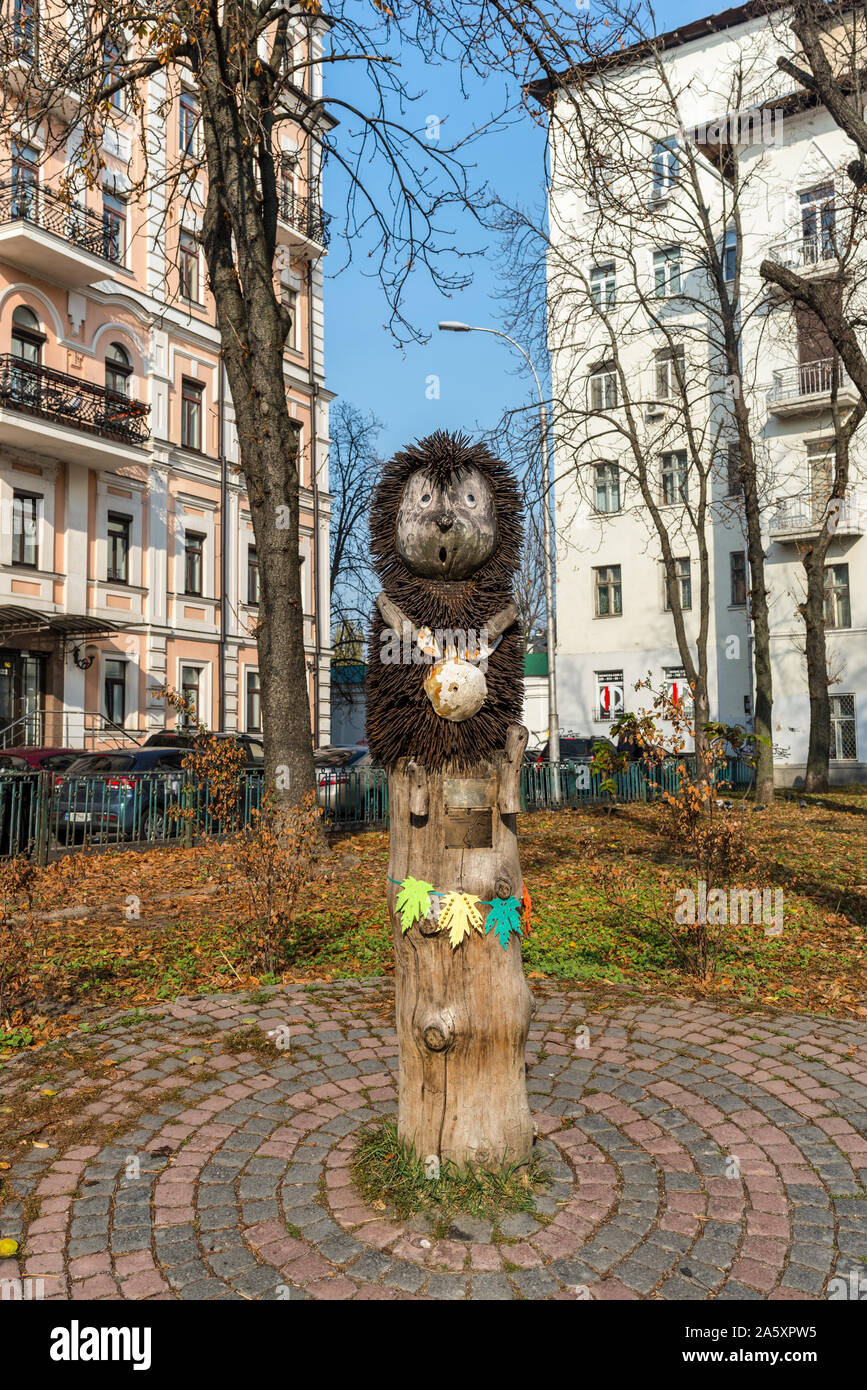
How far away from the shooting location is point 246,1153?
3.67 metres

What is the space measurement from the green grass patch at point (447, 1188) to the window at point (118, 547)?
71.7ft

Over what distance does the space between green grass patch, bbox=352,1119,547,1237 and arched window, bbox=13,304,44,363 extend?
2213 centimetres

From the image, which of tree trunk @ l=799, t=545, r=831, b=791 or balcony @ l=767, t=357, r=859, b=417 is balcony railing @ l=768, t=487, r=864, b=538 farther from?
tree trunk @ l=799, t=545, r=831, b=791

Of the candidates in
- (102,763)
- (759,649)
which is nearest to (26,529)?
(102,763)

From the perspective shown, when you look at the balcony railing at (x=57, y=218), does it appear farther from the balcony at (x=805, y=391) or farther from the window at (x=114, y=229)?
the balcony at (x=805, y=391)

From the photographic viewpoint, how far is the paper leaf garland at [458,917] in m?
3.24

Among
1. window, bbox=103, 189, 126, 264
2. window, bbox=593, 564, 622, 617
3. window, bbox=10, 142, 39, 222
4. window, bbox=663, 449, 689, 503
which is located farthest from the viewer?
window, bbox=593, 564, 622, 617

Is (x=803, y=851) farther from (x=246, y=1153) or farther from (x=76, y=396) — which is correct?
(x=76, y=396)

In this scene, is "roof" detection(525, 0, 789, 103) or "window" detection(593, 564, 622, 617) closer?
"roof" detection(525, 0, 789, 103)

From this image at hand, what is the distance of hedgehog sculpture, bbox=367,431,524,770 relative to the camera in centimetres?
331

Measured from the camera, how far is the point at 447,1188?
3.23m

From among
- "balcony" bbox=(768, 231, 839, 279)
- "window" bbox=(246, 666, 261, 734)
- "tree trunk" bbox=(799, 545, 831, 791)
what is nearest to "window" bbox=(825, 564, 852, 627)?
"tree trunk" bbox=(799, 545, 831, 791)

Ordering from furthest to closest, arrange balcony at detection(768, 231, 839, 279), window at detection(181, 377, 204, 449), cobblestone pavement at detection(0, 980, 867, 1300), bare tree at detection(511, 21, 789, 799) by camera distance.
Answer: window at detection(181, 377, 204, 449) < balcony at detection(768, 231, 839, 279) < bare tree at detection(511, 21, 789, 799) < cobblestone pavement at detection(0, 980, 867, 1300)

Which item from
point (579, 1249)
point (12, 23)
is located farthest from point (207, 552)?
point (579, 1249)
